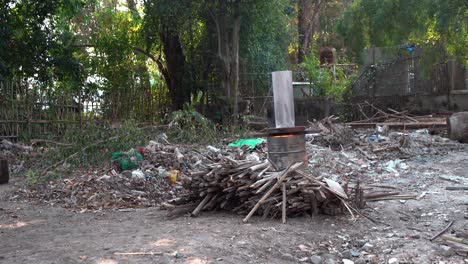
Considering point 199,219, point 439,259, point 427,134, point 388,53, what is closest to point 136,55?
point 388,53

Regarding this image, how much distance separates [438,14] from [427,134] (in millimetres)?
2662

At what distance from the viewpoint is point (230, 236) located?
14.6ft

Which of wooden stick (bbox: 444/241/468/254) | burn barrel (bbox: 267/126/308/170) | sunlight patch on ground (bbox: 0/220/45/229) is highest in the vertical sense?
burn barrel (bbox: 267/126/308/170)

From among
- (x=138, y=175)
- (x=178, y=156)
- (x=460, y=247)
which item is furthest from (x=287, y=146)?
(x=178, y=156)

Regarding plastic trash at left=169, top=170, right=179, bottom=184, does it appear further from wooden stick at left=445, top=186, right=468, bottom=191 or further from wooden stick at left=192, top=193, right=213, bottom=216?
wooden stick at left=445, top=186, right=468, bottom=191

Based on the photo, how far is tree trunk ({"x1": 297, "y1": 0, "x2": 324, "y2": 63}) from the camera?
68.9 ft

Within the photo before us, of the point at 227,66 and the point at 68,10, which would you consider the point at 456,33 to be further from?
the point at 68,10

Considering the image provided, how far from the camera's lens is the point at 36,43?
1030 cm

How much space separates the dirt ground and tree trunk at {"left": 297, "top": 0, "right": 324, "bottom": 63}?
15.8 metres

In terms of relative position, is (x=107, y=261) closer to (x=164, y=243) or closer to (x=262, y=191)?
(x=164, y=243)

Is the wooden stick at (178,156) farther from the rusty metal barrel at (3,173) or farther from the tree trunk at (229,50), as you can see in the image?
the tree trunk at (229,50)

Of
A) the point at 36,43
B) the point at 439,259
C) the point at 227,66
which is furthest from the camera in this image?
the point at 227,66

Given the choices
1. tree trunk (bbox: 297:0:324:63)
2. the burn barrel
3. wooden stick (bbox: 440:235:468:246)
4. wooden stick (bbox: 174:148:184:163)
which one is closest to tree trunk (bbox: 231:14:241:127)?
wooden stick (bbox: 174:148:184:163)

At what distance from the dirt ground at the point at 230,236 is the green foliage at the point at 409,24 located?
15.6 feet
